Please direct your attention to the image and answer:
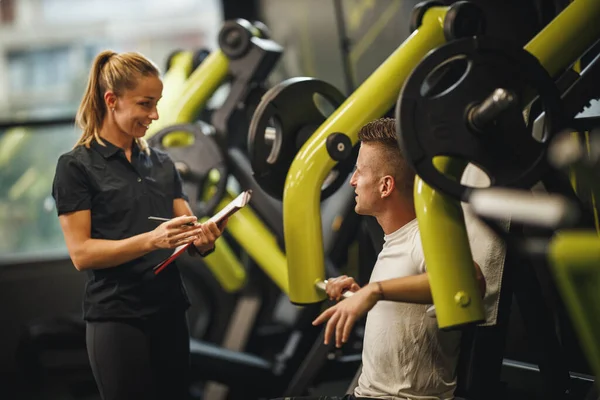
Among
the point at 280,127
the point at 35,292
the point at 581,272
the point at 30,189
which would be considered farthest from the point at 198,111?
the point at 581,272

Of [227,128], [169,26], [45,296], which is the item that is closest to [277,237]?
[227,128]

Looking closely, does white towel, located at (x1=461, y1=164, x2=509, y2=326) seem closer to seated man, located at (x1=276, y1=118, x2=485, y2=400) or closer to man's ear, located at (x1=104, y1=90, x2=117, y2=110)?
seated man, located at (x1=276, y1=118, x2=485, y2=400)

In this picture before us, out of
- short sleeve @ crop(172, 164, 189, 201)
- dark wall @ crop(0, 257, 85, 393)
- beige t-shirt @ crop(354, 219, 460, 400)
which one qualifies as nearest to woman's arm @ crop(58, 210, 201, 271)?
short sleeve @ crop(172, 164, 189, 201)

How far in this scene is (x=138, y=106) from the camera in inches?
82.6

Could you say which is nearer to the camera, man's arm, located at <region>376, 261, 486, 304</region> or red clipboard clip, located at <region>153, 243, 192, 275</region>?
man's arm, located at <region>376, 261, 486, 304</region>

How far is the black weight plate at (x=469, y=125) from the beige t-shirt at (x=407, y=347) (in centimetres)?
23

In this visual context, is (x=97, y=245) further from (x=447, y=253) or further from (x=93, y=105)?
(x=447, y=253)

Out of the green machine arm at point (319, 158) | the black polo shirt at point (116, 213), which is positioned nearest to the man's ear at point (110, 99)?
the black polo shirt at point (116, 213)

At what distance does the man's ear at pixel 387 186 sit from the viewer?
6.01 feet

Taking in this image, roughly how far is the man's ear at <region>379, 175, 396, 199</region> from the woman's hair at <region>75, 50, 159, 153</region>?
737mm

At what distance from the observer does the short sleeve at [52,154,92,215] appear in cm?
202

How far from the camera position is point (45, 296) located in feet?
15.8

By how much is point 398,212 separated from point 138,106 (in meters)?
0.78

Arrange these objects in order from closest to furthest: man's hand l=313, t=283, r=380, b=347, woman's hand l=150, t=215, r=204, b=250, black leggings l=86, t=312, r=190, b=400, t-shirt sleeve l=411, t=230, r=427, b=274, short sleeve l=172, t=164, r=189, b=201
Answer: man's hand l=313, t=283, r=380, b=347
t-shirt sleeve l=411, t=230, r=427, b=274
woman's hand l=150, t=215, r=204, b=250
black leggings l=86, t=312, r=190, b=400
short sleeve l=172, t=164, r=189, b=201
